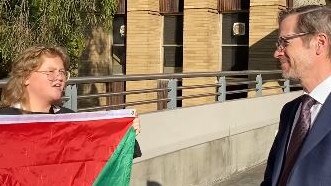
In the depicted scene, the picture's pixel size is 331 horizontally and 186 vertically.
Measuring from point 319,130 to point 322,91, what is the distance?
0.70 feet

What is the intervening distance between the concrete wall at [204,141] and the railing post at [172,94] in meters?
0.14

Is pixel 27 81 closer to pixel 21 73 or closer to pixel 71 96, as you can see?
pixel 21 73

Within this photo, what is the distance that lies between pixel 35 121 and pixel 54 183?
1.35 feet

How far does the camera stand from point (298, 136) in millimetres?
2570

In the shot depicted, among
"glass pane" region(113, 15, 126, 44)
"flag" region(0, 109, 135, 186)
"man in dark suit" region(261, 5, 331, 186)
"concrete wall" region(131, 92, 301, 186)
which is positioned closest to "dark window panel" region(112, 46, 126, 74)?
"glass pane" region(113, 15, 126, 44)

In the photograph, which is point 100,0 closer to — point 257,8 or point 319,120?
point 257,8

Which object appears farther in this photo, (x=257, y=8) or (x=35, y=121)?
(x=257, y=8)

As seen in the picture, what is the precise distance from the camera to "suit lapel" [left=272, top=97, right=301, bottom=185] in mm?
2705

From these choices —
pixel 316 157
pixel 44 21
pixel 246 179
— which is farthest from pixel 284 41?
pixel 44 21

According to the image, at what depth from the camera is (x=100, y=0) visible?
45.0 ft

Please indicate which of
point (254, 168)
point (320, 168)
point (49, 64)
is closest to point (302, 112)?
point (320, 168)

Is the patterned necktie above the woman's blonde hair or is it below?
below

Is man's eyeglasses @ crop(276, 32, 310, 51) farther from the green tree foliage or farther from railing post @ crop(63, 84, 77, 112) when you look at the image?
the green tree foliage

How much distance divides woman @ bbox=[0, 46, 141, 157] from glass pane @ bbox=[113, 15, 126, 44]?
18633mm
